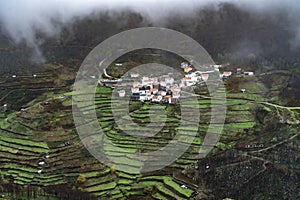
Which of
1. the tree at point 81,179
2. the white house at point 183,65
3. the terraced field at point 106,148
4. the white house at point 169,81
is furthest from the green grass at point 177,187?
the white house at point 183,65

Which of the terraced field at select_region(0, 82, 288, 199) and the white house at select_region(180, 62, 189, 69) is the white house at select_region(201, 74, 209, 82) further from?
the terraced field at select_region(0, 82, 288, 199)

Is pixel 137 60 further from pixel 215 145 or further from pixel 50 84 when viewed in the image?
pixel 215 145

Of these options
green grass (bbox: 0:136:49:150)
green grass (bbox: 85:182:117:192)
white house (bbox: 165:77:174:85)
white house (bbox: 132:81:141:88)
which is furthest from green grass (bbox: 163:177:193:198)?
white house (bbox: 165:77:174:85)

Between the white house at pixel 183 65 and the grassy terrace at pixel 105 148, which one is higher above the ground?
the white house at pixel 183 65

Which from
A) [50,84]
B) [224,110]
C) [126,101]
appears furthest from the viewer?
[50,84]

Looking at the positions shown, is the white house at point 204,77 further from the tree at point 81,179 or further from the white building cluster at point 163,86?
the tree at point 81,179

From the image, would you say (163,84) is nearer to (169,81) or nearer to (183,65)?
(169,81)

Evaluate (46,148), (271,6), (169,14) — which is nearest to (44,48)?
(169,14)

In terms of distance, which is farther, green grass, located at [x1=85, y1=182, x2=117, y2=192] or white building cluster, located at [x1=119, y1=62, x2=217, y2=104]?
white building cluster, located at [x1=119, y1=62, x2=217, y2=104]
